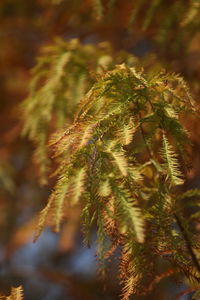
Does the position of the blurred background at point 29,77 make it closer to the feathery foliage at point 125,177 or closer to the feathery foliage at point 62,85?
the feathery foliage at point 62,85

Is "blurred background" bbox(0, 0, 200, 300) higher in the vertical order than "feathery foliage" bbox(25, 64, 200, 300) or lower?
higher

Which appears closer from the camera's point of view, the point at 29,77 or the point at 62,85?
the point at 62,85

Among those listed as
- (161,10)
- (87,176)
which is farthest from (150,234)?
(161,10)

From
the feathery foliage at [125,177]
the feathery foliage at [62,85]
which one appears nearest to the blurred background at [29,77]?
the feathery foliage at [62,85]

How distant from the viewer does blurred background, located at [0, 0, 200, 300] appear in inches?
79.4

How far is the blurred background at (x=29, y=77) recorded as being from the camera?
79.4 inches

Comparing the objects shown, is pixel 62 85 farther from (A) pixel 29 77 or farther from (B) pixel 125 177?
(A) pixel 29 77

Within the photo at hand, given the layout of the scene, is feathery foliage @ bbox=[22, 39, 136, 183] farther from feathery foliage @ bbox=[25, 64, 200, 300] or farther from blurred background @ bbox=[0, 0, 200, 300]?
feathery foliage @ bbox=[25, 64, 200, 300]

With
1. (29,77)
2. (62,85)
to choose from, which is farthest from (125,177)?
(29,77)

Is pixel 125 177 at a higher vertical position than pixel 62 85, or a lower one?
lower

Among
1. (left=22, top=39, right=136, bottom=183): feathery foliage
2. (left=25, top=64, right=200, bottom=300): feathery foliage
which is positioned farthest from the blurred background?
(left=25, top=64, right=200, bottom=300): feathery foliage

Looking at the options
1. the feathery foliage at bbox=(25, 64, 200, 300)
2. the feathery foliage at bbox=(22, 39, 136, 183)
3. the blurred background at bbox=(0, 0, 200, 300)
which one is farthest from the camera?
the blurred background at bbox=(0, 0, 200, 300)

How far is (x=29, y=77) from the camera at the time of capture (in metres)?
3.27

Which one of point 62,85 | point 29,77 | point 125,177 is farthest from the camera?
point 29,77
